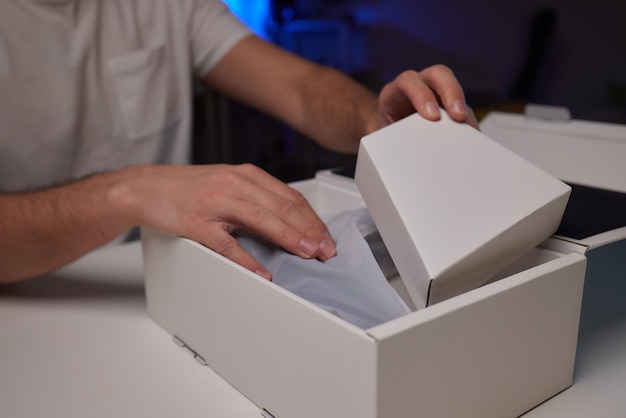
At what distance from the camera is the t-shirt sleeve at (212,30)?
1.02 meters

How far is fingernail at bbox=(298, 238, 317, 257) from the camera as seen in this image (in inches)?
18.7

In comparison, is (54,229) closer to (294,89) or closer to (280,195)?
(280,195)

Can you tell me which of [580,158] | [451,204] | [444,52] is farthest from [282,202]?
[444,52]

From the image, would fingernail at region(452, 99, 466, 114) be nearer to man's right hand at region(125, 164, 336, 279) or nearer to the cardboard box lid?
the cardboard box lid

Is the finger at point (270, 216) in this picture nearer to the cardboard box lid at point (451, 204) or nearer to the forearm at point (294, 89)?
the cardboard box lid at point (451, 204)

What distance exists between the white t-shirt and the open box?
1.60ft

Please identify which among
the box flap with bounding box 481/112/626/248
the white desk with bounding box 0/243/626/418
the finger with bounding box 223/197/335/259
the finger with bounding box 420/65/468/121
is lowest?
the white desk with bounding box 0/243/626/418

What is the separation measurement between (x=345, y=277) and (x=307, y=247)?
5cm

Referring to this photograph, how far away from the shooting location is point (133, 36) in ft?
3.09

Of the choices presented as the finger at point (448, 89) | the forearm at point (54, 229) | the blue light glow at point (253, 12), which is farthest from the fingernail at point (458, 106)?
the blue light glow at point (253, 12)

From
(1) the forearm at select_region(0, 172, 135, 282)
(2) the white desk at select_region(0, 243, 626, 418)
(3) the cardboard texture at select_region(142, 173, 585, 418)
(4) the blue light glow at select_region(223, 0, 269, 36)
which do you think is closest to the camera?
(3) the cardboard texture at select_region(142, 173, 585, 418)

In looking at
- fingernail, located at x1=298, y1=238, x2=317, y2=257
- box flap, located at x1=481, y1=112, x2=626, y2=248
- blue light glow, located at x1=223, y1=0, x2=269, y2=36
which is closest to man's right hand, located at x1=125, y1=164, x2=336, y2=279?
fingernail, located at x1=298, y1=238, x2=317, y2=257

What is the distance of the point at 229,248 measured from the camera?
47cm

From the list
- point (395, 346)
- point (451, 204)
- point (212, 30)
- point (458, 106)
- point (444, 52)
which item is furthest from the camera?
point (444, 52)
